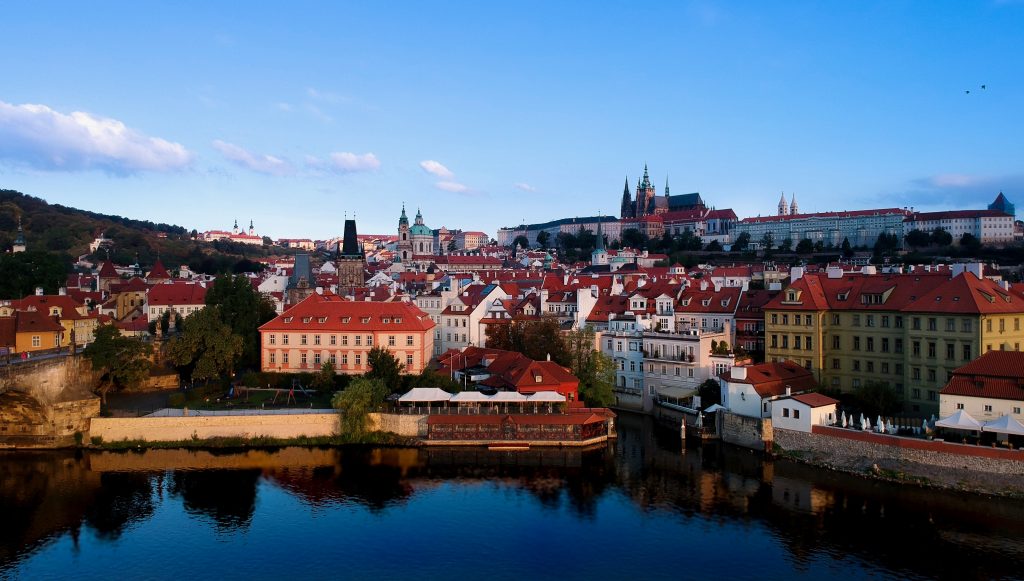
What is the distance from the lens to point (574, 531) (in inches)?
1033

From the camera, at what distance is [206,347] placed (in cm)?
4472

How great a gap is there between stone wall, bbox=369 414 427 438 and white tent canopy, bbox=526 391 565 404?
206 inches

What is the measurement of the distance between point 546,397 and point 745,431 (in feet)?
31.1

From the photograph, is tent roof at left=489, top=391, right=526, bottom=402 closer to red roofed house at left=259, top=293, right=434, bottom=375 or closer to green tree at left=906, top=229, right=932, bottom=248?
red roofed house at left=259, top=293, right=434, bottom=375

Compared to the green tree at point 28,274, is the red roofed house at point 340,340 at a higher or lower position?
lower

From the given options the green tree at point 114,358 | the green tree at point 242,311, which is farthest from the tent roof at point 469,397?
the green tree at point 114,358

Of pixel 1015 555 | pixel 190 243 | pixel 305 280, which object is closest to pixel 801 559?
pixel 1015 555

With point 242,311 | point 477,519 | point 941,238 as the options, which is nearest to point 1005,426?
point 477,519

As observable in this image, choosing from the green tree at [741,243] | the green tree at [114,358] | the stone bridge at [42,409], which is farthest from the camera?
the green tree at [741,243]

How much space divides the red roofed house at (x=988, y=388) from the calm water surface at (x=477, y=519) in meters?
4.30

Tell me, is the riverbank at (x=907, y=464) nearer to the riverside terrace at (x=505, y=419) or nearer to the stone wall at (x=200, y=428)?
the riverside terrace at (x=505, y=419)

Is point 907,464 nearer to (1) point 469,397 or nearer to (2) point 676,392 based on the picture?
(2) point 676,392

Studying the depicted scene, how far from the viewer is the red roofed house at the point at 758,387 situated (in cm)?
3622

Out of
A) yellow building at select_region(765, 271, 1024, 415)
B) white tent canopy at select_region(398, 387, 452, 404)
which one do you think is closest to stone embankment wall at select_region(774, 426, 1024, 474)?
yellow building at select_region(765, 271, 1024, 415)
